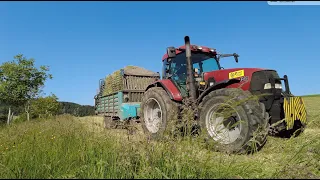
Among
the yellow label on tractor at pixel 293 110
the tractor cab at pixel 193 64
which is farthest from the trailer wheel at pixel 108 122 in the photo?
the yellow label on tractor at pixel 293 110

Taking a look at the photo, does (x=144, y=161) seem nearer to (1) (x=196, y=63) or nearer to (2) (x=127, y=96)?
(1) (x=196, y=63)

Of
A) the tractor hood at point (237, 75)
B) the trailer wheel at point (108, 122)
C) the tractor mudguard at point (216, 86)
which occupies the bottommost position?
the trailer wheel at point (108, 122)

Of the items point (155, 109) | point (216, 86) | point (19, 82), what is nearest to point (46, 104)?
point (19, 82)

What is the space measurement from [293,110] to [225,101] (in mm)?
1550

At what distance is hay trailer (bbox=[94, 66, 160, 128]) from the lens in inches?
351

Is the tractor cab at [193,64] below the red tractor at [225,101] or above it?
above

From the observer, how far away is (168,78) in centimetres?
666

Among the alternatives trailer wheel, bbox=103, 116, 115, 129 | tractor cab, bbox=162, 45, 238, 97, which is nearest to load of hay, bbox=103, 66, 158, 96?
trailer wheel, bbox=103, 116, 115, 129

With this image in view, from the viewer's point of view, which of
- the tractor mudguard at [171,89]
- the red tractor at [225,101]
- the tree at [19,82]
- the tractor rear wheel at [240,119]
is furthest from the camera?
the tree at [19,82]

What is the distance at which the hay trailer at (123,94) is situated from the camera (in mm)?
8906

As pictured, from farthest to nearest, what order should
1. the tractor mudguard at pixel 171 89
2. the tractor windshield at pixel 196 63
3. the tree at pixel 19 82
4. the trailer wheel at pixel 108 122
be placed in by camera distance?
the tree at pixel 19 82
the trailer wheel at pixel 108 122
the tractor windshield at pixel 196 63
the tractor mudguard at pixel 171 89

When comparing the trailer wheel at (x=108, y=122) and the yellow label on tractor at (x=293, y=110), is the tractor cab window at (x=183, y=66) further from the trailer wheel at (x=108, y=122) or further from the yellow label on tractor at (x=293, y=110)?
the trailer wheel at (x=108, y=122)

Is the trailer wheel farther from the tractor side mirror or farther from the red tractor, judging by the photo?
the tractor side mirror

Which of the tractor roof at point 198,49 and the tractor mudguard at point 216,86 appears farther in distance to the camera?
the tractor roof at point 198,49
